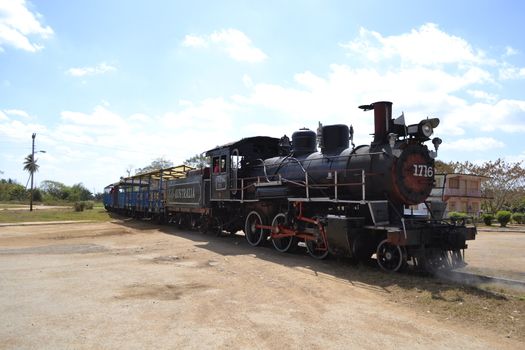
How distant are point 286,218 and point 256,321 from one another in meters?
6.56

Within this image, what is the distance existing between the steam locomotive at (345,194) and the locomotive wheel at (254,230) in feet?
0.11

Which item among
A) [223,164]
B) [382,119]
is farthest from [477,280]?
[223,164]

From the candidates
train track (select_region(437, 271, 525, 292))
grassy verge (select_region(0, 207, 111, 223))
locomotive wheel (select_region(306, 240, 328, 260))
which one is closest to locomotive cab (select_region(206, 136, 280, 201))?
locomotive wheel (select_region(306, 240, 328, 260))

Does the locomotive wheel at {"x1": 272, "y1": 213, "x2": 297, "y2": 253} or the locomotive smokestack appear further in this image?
the locomotive wheel at {"x1": 272, "y1": 213, "x2": 297, "y2": 253}

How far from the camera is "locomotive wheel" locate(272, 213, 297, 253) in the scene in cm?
1248

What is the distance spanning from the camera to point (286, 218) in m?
12.3

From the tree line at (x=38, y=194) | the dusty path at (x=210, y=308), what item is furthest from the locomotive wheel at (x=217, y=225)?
the tree line at (x=38, y=194)

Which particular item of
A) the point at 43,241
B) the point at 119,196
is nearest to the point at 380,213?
the point at 43,241

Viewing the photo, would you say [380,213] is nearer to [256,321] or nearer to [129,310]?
[256,321]

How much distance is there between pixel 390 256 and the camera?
9.52 m

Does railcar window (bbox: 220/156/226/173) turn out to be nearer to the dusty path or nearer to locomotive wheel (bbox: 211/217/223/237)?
locomotive wheel (bbox: 211/217/223/237)

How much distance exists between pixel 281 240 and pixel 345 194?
2722 millimetres

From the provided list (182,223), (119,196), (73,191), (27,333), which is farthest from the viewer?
(73,191)

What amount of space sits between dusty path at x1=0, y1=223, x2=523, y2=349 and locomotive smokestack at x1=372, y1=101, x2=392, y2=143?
3.20 m
